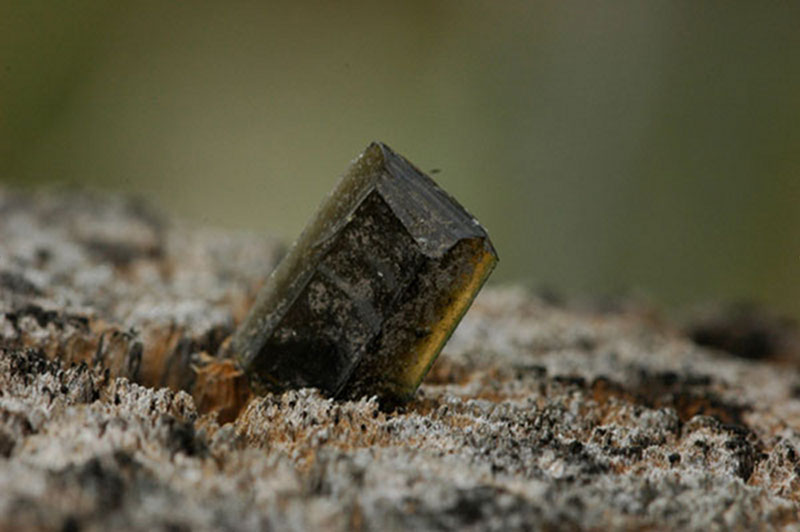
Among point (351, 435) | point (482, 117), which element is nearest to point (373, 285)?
point (351, 435)

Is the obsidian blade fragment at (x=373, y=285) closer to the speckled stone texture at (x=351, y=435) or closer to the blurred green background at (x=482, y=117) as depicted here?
the speckled stone texture at (x=351, y=435)

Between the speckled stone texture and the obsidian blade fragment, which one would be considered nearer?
the speckled stone texture

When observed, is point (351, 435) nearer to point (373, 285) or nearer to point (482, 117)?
point (373, 285)

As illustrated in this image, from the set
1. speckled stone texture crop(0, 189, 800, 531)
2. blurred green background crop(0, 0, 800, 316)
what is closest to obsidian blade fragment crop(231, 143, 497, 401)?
speckled stone texture crop(0, 189, 800, 531)

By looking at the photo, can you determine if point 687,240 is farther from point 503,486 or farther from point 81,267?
point 503,486

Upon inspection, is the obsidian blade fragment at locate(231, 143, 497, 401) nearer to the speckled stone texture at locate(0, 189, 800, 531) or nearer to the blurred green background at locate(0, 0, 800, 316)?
the speckled stone texture at locate(0, 189, 800, 531)

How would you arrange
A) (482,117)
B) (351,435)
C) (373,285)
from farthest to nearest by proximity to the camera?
(482,117)
(373,285)
(351,435)

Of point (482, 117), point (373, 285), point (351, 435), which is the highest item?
point (482, 117)

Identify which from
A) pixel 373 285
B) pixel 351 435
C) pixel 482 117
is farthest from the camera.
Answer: pixel 482 117
